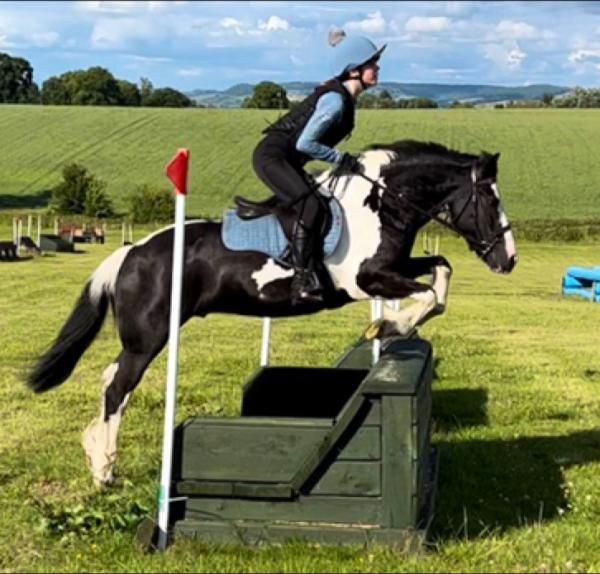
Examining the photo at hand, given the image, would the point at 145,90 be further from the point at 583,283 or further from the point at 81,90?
the point at 583,283

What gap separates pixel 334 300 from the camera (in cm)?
622

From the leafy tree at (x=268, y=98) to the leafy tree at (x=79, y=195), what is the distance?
3707 centimetres

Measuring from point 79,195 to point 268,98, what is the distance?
128ft

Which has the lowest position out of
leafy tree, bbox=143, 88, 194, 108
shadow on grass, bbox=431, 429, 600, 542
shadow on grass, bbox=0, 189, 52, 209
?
shadow on grass, bbox=0, 189, 52, 209

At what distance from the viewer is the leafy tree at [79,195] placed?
51688mm

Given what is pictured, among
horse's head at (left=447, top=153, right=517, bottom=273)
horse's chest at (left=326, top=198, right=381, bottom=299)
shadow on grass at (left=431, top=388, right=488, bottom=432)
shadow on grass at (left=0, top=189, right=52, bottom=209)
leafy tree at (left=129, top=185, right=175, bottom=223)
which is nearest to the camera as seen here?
horse's chest at (left=326, top=198, right=381, bottom=299)

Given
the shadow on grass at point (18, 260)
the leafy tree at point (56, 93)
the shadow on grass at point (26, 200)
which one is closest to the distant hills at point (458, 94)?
the leafy tree at point (56, 93)

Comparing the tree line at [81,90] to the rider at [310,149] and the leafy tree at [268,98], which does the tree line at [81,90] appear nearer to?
the leafy tree at [268,98]

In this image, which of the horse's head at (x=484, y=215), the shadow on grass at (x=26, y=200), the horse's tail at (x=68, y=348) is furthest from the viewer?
the shadow on grass at (x=26, y=200)

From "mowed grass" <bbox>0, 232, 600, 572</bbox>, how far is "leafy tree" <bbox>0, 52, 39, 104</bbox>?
341 feet

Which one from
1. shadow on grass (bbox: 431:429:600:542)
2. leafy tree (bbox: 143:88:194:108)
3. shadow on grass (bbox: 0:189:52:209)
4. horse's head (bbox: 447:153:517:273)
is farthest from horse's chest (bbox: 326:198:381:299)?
leafy tree (bbox: 143:88:194:108)

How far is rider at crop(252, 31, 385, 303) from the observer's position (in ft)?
19.6

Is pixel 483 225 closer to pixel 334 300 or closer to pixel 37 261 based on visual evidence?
pixel 334 300

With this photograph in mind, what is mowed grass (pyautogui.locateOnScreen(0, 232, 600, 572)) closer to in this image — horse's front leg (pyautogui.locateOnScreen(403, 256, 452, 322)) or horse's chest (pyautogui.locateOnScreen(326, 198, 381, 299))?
horse's front leg (pyautogui.locateOnScreen(403, 256, 452, 322))
